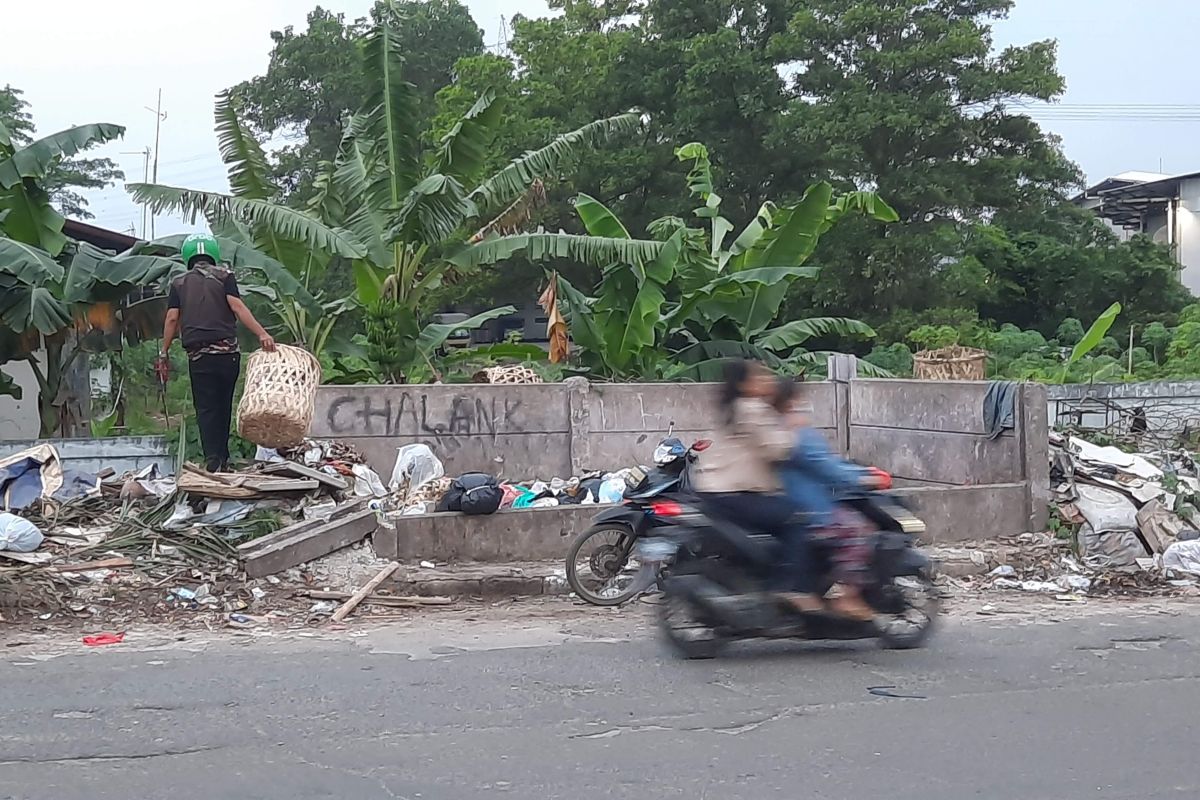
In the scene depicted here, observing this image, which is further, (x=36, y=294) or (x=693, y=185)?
(x=693, y=185)

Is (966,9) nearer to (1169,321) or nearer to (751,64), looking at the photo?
(751,64)

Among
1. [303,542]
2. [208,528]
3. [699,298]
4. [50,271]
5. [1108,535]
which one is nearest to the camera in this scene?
[303,542]

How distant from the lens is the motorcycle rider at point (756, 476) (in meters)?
6.32

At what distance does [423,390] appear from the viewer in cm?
1176

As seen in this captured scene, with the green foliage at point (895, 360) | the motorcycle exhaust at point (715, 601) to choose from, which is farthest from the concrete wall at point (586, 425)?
the green foliage at point (895, 360)

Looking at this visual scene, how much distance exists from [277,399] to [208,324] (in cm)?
78

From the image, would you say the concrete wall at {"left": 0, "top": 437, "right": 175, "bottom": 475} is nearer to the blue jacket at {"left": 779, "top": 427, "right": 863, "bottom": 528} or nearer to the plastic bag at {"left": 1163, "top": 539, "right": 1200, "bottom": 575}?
the blue jacket at {"left": 779, "top": 427, "right": 863, "bottom": 528}

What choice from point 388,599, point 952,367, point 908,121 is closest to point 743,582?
point 388,599

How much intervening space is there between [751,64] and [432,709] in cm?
2175

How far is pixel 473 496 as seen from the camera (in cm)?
941

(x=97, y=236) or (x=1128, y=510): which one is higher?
(x=97, y=236)

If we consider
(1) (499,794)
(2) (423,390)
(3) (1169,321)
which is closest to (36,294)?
(2) (423,390)

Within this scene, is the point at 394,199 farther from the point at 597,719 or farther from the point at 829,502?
the point at 597,719

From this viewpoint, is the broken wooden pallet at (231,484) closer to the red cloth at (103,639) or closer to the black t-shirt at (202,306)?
the black t-shirt at (202,306)
